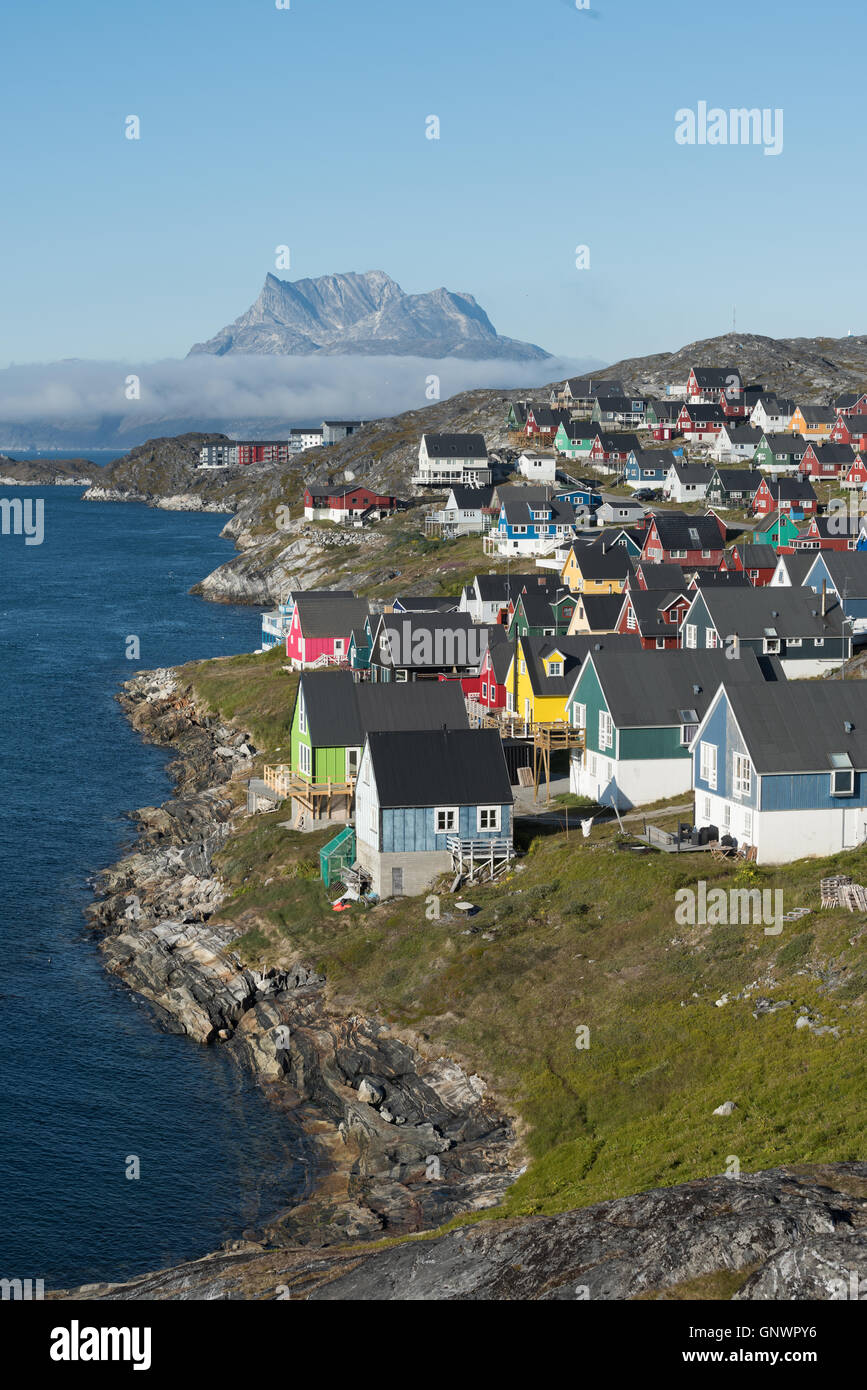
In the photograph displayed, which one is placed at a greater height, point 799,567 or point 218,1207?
point 799,567

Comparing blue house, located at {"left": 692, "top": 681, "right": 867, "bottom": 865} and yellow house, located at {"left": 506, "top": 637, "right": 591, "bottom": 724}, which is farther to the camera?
yellow house, located at {"left": 506, "top": 637, "right": 591, "bottom": 724}

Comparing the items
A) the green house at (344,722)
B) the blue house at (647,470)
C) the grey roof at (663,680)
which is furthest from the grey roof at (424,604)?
the blue house at (647,470)

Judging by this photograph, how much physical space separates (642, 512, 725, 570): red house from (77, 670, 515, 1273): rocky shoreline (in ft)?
172

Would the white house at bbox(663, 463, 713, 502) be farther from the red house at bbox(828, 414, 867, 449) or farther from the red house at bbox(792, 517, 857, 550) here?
the red house at bbox(792, 517, 857, 550)

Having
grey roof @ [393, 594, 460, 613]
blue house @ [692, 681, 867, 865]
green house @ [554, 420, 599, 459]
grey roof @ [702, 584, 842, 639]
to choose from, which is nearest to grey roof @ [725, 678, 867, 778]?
blue house @ [692, 681, 867, 865]

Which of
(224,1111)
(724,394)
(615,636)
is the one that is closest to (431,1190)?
(224,1111)

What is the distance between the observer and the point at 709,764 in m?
51.1

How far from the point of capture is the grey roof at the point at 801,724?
48.6m

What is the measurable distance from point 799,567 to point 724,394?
115 metres

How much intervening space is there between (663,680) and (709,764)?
346 inches

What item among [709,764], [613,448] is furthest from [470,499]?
[709,764]

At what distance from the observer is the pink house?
9319 centimetres
